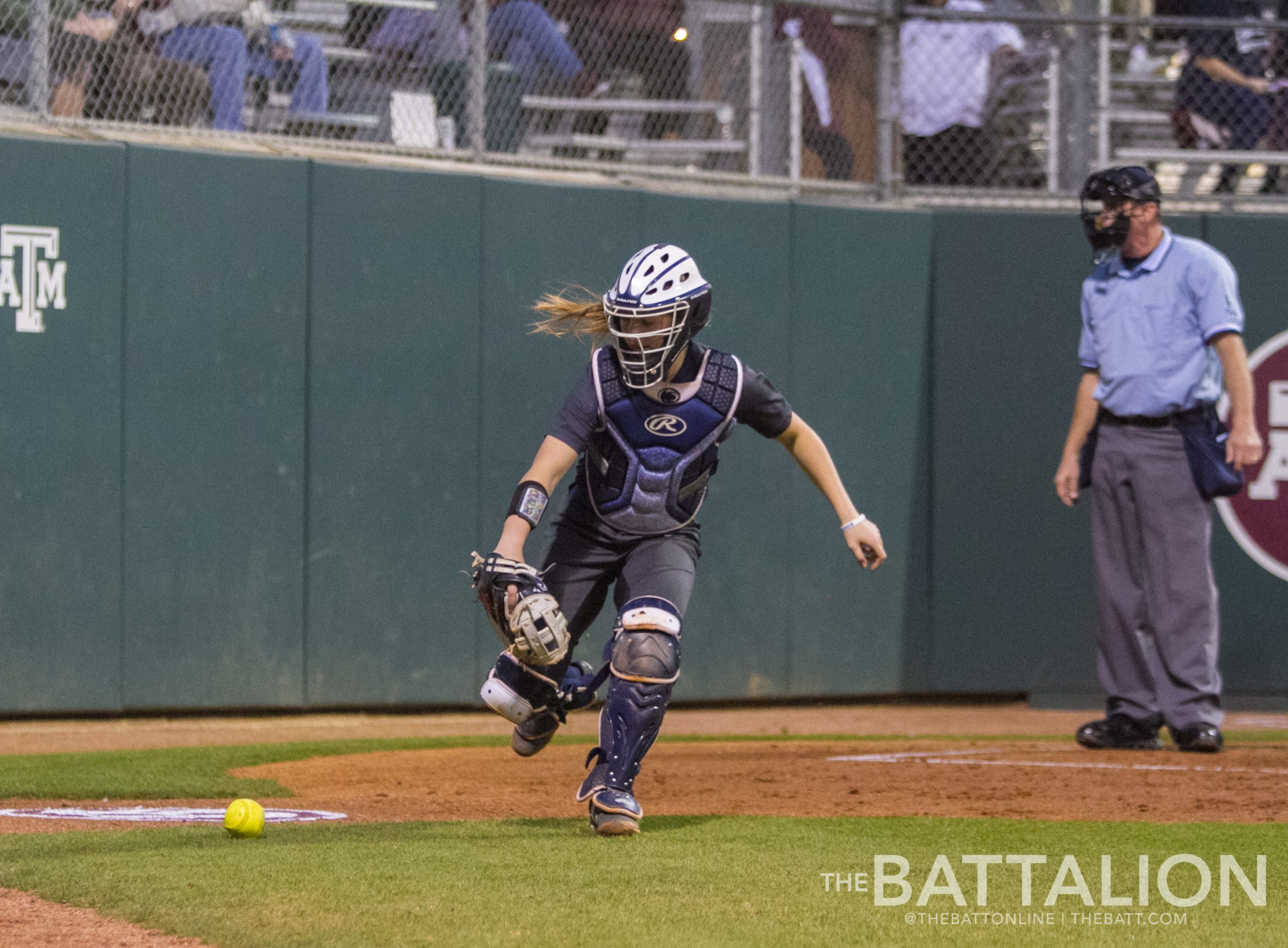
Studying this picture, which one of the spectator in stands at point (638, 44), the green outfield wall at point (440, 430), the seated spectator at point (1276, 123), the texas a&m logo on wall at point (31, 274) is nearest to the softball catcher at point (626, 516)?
the green outfield wall at point (440, 430)

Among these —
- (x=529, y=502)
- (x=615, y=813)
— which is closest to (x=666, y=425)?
(x=529, y=502)

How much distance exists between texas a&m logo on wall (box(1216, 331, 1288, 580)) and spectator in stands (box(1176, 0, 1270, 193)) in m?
1.33

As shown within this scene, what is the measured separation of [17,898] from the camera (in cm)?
414

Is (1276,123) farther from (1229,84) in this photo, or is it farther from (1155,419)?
(1155,419)

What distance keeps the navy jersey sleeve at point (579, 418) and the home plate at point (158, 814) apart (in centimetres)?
154

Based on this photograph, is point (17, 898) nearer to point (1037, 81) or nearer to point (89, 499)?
point (89, 499)

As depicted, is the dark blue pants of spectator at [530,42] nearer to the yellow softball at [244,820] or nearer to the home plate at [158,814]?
the home plate at [158,814]

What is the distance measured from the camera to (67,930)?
3.78m

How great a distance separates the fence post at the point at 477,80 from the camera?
31.9 feet

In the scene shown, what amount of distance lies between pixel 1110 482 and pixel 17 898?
213 inches

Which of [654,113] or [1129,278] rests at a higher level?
[654,113]

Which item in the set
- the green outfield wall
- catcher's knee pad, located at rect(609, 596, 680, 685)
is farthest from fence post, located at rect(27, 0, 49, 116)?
catcher's knee pad, located at rect(609, 596, 680, 685)

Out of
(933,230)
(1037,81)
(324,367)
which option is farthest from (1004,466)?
(324,367)

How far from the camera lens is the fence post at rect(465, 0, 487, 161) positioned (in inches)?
382
